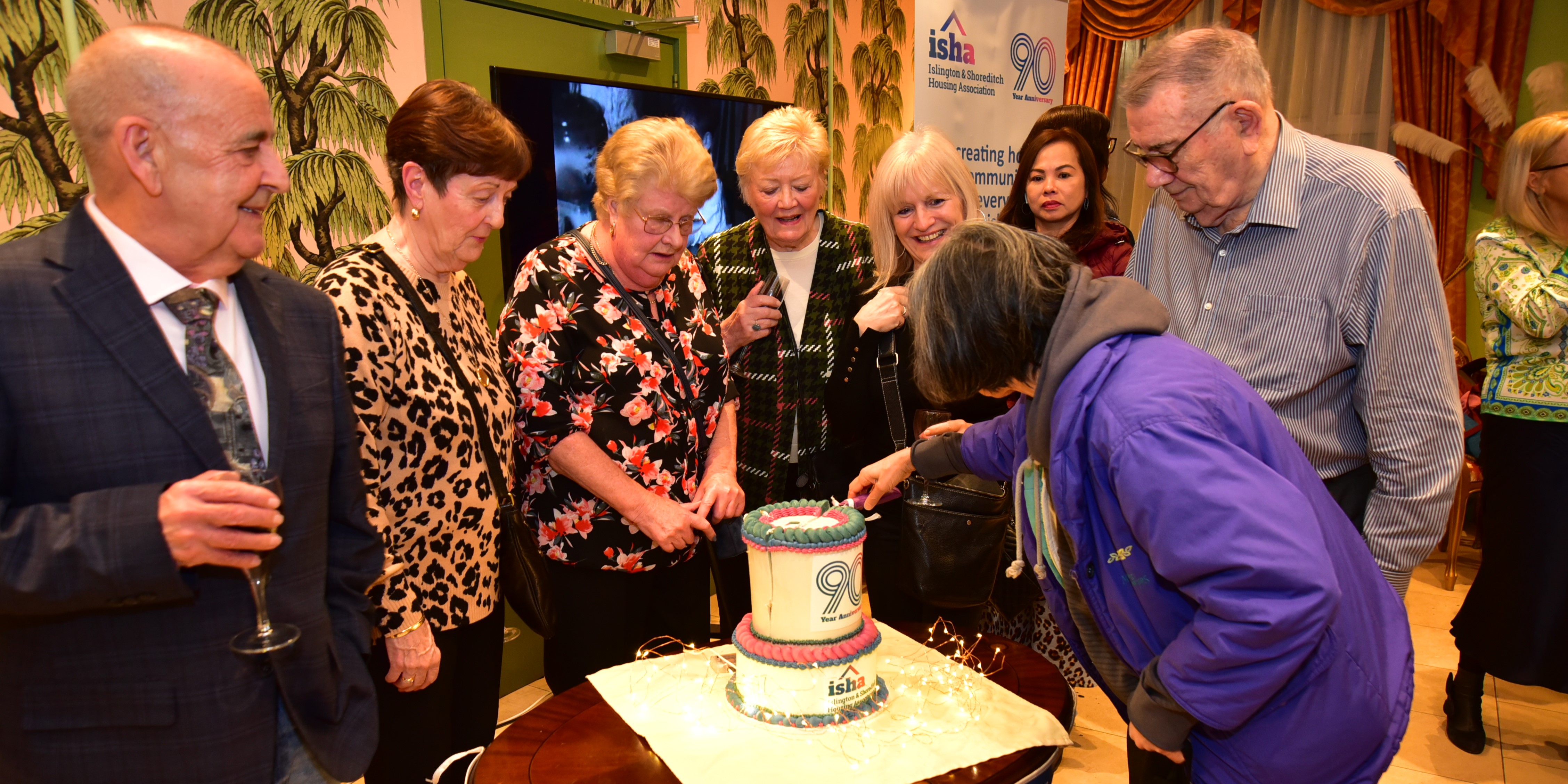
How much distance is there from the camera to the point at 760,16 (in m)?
4.52

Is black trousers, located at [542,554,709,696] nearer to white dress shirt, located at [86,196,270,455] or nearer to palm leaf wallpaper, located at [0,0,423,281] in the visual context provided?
white dress shirt, located at [86,196,270,455]

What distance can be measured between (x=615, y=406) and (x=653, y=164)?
52cm

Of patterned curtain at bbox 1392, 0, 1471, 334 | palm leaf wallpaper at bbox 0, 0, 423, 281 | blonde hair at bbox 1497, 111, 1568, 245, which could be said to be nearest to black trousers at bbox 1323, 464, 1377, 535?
blonde hair at bbox 1497, 111, 1568, 245

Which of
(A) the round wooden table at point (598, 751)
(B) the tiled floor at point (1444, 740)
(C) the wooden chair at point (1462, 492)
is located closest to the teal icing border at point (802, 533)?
(A) the round wooden table at point (598, 751)

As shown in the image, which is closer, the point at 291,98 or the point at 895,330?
the point at 895,330

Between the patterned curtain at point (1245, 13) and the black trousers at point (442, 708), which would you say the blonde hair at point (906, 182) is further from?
the patterned curtain at point (1245, 13)

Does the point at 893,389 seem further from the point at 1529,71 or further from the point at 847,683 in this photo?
the point at 1529,71

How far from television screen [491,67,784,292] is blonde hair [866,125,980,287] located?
55cm

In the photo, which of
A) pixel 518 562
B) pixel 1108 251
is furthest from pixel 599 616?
pixel 1108 251

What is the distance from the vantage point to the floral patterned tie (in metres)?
1.18

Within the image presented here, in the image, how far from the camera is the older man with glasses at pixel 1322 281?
162 cm

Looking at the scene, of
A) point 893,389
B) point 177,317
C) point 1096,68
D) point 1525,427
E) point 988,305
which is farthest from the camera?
point 1096,68

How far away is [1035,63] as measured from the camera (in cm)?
431

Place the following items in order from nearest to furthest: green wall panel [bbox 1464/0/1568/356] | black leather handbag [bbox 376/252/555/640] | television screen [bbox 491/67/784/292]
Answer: black leather handbag [bbox 376/252/555/640] → television screen [bbox 491/67/784/292] → green wall panel [bbox 1464/0/1568/356]
